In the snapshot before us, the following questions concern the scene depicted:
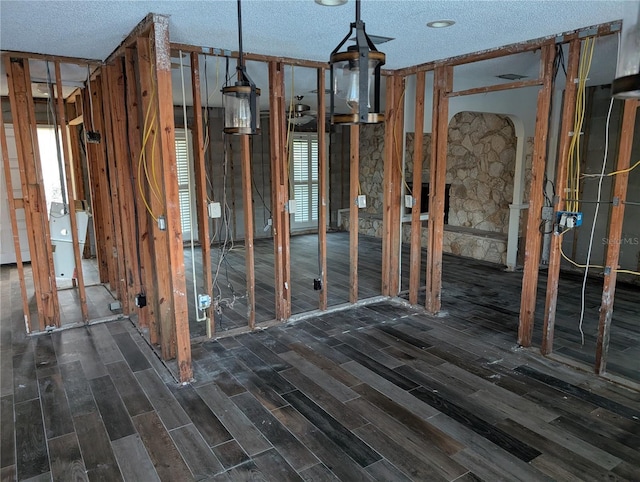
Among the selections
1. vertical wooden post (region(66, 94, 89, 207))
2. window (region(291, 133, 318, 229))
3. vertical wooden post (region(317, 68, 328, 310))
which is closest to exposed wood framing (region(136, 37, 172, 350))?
vertical wooden post (region(317, 68, 328, 310))

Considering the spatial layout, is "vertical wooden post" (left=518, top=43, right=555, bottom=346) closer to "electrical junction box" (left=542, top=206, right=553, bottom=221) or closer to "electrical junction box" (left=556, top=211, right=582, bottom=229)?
"electrical junction box" (left=542, top=206, right=553, bottom=221)

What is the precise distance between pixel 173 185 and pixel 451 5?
2061mm

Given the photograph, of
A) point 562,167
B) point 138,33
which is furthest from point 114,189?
point 562,167

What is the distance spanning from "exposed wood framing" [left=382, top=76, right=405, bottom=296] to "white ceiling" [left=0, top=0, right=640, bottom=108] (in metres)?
0.77

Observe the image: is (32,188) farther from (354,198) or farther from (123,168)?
(354,198)

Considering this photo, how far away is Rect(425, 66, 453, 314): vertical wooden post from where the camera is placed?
4176mm

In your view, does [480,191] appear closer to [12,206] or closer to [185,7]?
[185,7]

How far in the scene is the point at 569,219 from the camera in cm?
328

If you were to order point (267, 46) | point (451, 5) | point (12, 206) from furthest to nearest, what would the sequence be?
point (12, 206)
point (267, 46)
point (451, 5)

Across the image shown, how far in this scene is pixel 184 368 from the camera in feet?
10.4

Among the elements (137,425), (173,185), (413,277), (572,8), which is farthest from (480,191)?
(137,425)

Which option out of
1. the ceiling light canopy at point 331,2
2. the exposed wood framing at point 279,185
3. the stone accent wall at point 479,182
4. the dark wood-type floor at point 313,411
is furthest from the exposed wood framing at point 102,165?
the stone accent wall at point 479,182

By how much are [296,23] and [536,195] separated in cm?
223

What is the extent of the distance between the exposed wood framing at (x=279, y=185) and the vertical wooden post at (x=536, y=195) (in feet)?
6.87
